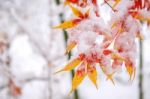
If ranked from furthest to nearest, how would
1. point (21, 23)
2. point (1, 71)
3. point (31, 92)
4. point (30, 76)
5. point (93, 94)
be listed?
point (31, 92) → point (93, 94) → point (30, 76) → point (1, 71) → point (21, 23)

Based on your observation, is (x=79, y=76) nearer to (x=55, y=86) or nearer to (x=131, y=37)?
(x=131, y=37)

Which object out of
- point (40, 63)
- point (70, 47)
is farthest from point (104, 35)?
point (40, 63)

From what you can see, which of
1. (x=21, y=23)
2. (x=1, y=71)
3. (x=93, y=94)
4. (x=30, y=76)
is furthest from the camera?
(x=93, y=94)

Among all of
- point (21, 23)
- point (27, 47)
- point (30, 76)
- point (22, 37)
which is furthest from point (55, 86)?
point (22, 37)

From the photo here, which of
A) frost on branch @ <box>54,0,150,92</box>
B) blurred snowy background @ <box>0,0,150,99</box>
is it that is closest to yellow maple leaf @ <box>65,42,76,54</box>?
frost on branch @ <box>54,0,150,92</box>

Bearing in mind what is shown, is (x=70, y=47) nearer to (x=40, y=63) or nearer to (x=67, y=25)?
(x=67, y=25)

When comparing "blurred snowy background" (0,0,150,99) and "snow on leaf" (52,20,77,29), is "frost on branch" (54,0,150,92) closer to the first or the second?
"snow on leaf" (52,20,77,29)
